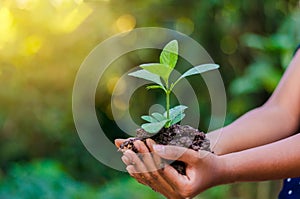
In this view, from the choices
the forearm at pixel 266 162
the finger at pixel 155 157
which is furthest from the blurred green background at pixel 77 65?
the finger at pixel 155 157

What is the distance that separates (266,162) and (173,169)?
0.41 ft

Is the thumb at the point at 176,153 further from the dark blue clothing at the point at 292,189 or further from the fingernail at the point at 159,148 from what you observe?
the dark blue clothing at the point at 292,189

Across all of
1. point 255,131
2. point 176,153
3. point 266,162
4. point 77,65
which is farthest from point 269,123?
point 77,65

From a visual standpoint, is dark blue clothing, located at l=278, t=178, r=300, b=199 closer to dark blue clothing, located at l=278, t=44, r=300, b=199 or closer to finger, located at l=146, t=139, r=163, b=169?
dark blue clothing, located at l=278, t=44, r=300, b=199

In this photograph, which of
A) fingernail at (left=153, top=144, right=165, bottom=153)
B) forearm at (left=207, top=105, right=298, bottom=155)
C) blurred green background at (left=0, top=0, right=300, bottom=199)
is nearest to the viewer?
fingernail at (left=153, top=144, right=165, bottom=153)

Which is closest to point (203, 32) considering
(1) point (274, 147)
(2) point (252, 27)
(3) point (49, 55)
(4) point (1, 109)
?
(2) point (252, 27)

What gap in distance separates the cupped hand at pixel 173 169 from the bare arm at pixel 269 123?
0.52 feet

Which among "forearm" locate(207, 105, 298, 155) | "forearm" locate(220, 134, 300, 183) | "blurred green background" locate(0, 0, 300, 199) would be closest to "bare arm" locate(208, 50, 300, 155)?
"forearm" locate(207, 105, 298, 155)

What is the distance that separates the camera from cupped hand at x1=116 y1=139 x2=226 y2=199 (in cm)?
69

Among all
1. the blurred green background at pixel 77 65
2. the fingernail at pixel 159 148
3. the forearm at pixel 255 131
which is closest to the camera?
the fingernail at pixel 159 148

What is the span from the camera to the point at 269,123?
1.01m

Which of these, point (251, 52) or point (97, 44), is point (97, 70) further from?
point (251, 52)

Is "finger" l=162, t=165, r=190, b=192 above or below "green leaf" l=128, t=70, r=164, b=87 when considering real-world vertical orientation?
below

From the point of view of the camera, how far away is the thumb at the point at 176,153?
0.68m
